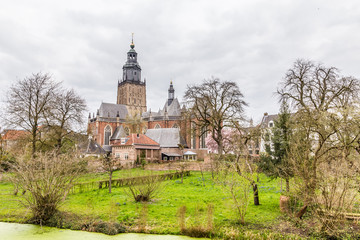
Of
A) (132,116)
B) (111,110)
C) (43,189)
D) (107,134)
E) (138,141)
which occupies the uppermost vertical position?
(111,110)

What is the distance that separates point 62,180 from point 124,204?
133 inches

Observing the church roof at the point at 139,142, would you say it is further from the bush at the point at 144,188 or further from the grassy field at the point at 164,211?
the bush at the point at 144,188

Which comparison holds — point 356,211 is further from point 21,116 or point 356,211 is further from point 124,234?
point 21,116

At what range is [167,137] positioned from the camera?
4269 cm

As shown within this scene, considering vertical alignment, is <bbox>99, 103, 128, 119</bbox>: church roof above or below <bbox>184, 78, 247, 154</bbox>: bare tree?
above

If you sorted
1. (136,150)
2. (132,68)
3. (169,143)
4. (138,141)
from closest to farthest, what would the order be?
(136,150) → (138,141) → (169,143) → (132,68)

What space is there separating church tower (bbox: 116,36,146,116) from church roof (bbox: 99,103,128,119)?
354 inches

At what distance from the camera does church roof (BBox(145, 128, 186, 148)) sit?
41.8 m

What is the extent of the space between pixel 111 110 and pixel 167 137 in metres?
A: 34.9

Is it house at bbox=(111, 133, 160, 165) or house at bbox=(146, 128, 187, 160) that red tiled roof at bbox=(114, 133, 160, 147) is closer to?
house at bbox=(111, 133, 160, 165)

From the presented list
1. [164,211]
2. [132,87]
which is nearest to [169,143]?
[164,211]

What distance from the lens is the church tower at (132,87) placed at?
8575cm

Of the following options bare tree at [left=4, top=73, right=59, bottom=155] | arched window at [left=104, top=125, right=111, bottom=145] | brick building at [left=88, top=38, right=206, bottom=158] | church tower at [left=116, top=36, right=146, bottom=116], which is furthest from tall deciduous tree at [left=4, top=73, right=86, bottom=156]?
church tower at [left=116, top=36, right=146, bottom=116]

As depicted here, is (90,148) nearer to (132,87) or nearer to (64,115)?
(64,115)
